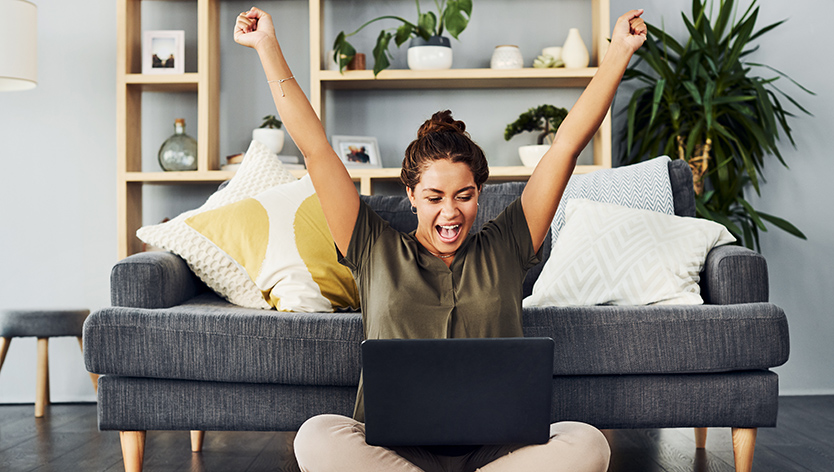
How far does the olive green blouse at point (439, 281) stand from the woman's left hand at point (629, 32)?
1.21 feet

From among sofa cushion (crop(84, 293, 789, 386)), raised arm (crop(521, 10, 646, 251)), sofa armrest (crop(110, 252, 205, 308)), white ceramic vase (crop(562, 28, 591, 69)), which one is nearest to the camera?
raised arm (crop(521, 10, 646, 251))

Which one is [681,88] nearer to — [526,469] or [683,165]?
[683,165]

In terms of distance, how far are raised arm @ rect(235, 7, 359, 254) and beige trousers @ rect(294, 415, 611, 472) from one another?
1.19 ft

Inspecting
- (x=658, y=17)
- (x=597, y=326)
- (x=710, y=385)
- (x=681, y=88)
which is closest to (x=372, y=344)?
(x=597, y=326)

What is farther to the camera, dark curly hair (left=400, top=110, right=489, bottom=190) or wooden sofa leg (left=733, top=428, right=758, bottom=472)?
wooden sofa leg (left=733, top=428, right=758, bottom=472)

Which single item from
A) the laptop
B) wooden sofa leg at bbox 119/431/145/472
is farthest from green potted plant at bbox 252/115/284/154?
the laptop

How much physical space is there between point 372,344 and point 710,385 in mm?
982

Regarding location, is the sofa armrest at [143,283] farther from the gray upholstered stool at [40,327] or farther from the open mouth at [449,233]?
the gray upholstered stool at [40,327]

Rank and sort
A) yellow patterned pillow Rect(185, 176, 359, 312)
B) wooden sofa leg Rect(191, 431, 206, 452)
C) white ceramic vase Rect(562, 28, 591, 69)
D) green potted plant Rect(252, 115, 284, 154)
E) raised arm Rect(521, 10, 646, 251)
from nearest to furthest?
raised arm Rect(521, 10, 646, 251)
yellow patterned pillow Rect(185, 176, 359, 312)
wooden sofa leg Rect(191, 431, 206, 452)
white ceramic vase Rect(562, 28, 591, 69)
green potted plant Rect(252, 115, 284, 154)

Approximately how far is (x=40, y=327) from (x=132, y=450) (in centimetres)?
124

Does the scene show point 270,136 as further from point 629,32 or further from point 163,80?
point 629,32

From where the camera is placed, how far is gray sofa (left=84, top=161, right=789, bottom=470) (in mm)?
1580

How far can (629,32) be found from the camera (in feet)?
4.22

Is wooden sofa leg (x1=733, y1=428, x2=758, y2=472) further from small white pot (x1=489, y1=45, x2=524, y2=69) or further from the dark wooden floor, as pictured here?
small white pot (x1=489, y1=45, x2=524, y2=69)
